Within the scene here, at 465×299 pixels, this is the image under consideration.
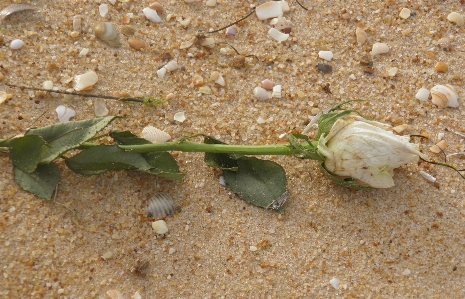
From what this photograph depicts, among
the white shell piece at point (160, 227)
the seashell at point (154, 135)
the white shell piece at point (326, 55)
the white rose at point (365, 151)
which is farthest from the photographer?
the white shell piece at point (326, 55)

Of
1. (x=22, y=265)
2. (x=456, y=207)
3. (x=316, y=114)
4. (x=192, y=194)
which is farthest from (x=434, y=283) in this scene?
(x=22, y=265)

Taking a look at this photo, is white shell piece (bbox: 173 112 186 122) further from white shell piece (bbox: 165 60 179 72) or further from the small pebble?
the small pebble

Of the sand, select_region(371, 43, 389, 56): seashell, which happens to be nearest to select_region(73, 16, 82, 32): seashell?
the sand

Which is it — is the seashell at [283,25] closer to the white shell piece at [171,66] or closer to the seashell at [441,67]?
the white shell piece at [171,66]

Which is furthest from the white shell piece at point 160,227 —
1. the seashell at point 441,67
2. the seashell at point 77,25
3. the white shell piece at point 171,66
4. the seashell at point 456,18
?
the seashell at point 456,18

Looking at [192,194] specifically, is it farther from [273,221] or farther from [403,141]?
[403,141]
